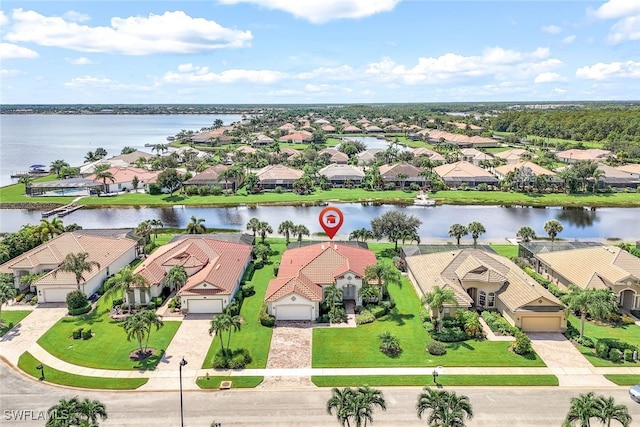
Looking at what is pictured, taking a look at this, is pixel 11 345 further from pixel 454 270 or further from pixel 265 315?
pixel 454 270

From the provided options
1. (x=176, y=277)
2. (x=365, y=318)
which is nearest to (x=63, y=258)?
(x=176, y=277)

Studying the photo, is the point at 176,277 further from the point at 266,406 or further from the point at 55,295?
the point at 266,406

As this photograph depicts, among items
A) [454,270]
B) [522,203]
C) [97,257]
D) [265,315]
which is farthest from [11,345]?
→ [522,203]

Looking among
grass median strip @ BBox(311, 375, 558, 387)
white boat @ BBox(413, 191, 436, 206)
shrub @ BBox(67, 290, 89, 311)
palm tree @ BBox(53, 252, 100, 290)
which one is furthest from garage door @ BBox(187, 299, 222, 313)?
white boat @ BBox(413, 191, 436, 206)

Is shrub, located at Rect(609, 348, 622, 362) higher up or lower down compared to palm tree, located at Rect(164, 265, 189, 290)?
lower down

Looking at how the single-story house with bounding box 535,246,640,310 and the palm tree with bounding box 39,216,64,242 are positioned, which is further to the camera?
the palm tree with bounding box 39,216,64,242

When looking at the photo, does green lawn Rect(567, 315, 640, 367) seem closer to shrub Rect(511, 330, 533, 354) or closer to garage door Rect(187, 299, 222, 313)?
shrub Rect(511, 330, 533, 354)

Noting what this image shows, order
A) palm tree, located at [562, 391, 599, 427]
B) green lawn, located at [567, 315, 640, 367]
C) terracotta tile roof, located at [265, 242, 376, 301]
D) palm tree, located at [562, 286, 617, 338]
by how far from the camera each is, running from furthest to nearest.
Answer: terracotta tile roof, located at [265, 242, 376, 301] < palm tree, located at [562, 286, 617, 338] < green lawn, located at [567, 315, 640, 367] < palm tree, located at [562, 391, 599, 427]
